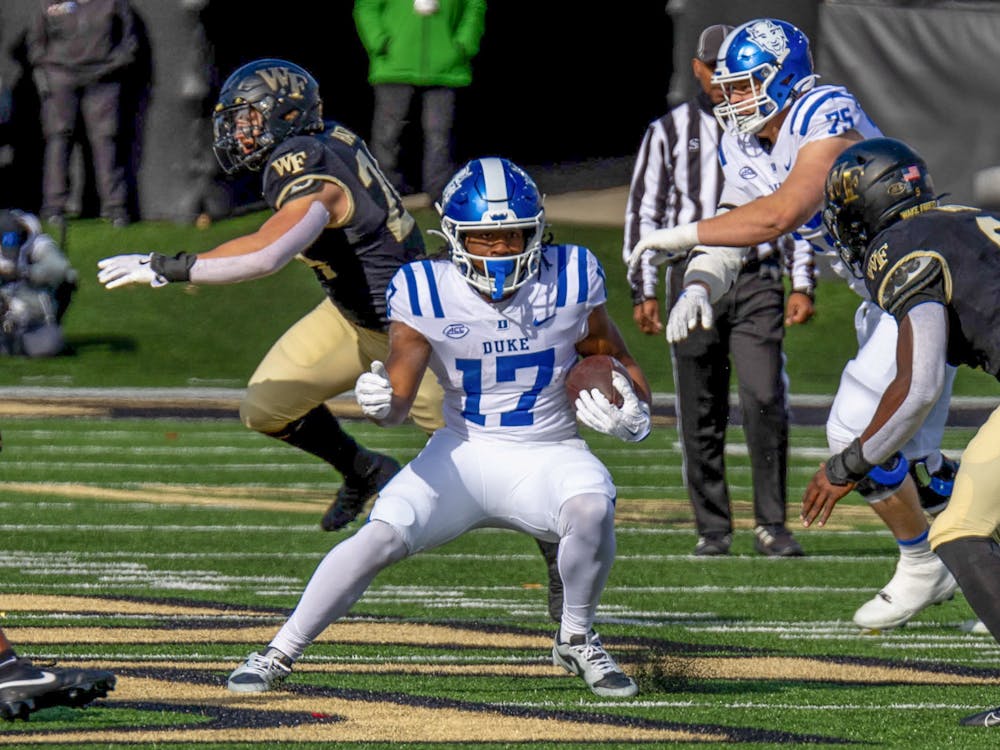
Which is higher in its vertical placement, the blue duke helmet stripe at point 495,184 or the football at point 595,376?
the blue duke helmet stripe at point 495,184

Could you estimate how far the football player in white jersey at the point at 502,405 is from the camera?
17.1ft

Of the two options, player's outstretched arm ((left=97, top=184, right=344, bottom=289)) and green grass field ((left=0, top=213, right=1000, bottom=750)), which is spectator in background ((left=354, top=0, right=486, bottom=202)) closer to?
green grass field ((left=0, top=213, right=1000, bottom=750))

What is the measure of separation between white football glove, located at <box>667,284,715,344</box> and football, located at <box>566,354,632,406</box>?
3.18 feet

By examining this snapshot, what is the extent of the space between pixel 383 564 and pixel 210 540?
335 centimetres

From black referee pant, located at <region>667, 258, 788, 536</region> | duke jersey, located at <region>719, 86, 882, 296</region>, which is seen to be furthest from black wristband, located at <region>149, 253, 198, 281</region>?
black referee pant, located at <region>667, 258, 788, 536</region>

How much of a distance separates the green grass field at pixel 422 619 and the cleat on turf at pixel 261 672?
0.15 ft

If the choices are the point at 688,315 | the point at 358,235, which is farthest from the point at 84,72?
the point at 688,315

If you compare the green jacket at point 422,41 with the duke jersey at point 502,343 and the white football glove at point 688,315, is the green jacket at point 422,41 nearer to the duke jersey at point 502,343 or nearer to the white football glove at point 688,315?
the white football glove at point 688,315

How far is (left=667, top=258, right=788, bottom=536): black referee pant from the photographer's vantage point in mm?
7949

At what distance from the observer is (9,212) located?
14.4 m

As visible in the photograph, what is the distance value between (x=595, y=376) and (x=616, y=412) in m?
0.14

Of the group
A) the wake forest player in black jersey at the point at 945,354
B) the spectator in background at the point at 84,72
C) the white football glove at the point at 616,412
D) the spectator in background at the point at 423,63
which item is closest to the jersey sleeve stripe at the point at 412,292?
→ the white football glove at the point at 616,412

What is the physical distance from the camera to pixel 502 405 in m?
5.50

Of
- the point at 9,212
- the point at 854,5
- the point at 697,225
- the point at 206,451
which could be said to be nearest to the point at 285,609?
the point at 697,225
